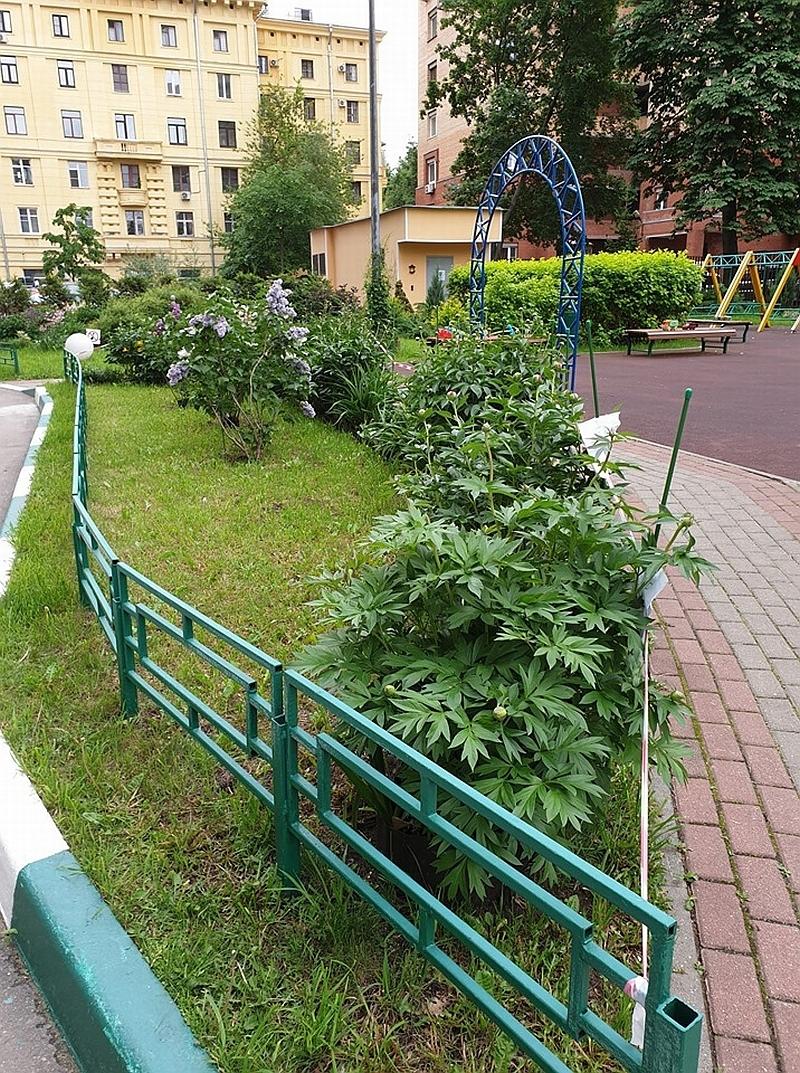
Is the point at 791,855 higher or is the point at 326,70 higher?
the point at 326,70

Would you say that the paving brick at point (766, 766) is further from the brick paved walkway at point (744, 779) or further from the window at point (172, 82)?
the window at point (172, 82)

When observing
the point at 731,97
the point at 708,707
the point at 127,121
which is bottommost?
the point at 708,707

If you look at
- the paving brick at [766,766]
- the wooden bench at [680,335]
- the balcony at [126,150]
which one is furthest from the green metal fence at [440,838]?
the balcony at [126,150]

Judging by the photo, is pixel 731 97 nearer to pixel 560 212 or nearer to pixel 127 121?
pixel 560 212

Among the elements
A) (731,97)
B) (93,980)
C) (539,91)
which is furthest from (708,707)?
(539,91)

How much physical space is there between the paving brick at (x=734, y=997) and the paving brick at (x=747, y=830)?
0.47 meters

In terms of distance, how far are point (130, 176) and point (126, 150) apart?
1406mm

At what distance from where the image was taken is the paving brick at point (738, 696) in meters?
3.47

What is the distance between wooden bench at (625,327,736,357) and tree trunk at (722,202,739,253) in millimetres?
12519

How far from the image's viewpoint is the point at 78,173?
46312mm

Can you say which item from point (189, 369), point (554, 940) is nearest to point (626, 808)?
point (554, 940)

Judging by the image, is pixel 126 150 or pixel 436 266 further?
pixel 126 150

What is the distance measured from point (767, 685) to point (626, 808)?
131 cm

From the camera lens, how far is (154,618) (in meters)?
2.77
